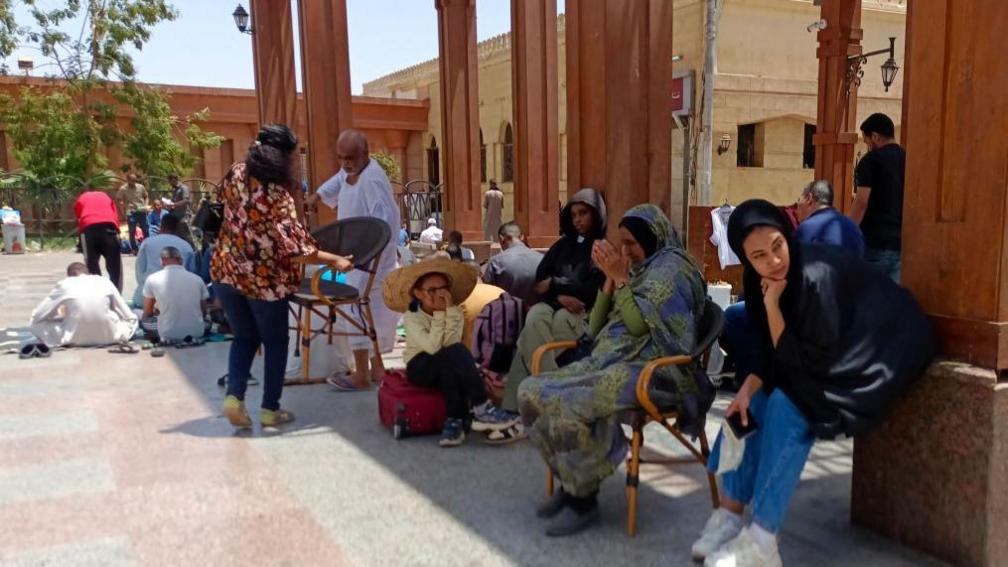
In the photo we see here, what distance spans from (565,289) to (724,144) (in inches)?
628

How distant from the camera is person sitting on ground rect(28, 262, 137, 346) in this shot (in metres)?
6.61

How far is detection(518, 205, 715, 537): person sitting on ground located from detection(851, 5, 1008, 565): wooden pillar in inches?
29.1

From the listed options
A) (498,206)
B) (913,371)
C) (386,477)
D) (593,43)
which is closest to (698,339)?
(913,371)

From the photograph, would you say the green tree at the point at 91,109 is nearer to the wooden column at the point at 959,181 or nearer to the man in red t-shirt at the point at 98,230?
the man in red t-shirt at the point at 98,230

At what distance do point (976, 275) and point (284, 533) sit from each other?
258cm

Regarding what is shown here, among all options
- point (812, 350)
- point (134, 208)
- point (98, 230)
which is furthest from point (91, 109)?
point (812, 350)

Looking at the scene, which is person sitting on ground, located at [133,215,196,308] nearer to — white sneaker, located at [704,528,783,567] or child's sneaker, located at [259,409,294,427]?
child's sneaker, located at [259,409,294,427]

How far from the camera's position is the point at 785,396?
2.56m

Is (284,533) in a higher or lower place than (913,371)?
lower

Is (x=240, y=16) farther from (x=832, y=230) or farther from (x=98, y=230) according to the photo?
(x=832, y=230)

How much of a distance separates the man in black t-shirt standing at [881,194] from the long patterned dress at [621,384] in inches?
79.5

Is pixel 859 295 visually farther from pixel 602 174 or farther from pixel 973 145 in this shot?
pixel 602 174

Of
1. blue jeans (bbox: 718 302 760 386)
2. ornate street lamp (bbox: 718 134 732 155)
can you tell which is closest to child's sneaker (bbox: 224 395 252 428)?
blue jeans (bbox: 718 302 760 386)

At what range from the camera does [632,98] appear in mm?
4859
